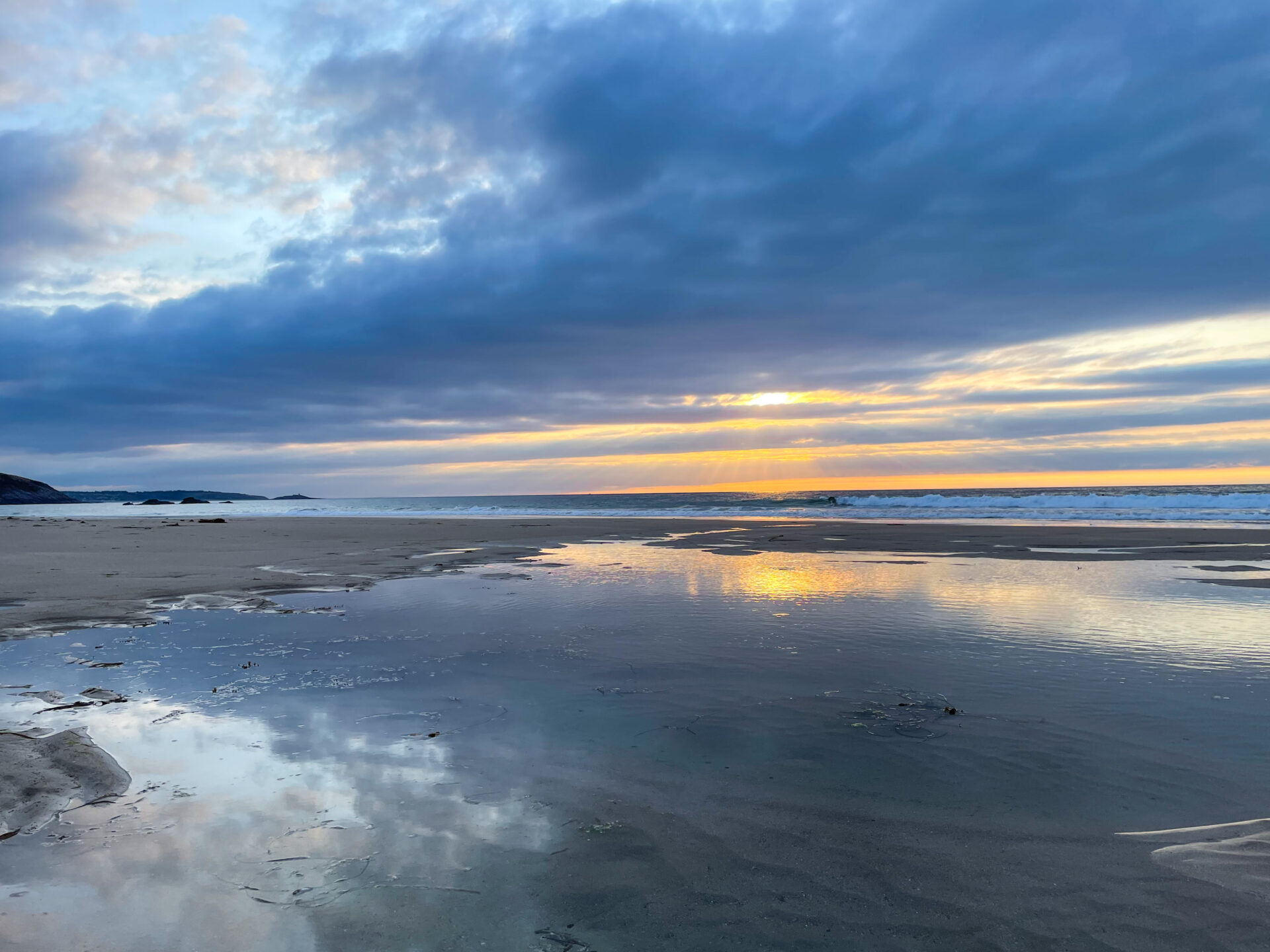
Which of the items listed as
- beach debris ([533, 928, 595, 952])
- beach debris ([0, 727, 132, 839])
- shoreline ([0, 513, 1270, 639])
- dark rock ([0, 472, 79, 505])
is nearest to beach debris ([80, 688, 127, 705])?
beach debris ([0, 727, 132, 839])

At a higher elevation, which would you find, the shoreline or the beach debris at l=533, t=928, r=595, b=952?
the shoreline

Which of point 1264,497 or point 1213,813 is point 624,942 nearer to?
point 1213,813

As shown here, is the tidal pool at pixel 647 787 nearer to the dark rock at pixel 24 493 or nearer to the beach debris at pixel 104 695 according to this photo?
the beach debris at pixel 104 695

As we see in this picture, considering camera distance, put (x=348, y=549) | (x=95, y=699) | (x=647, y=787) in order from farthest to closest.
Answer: (x=348, y=549) → (x=95, y=699) → (x=647, y=787)

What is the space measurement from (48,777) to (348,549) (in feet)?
65.4

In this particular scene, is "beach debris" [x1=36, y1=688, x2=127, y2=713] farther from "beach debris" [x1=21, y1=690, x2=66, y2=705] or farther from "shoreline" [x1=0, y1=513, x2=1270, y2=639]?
"shoreline" [x1=0, y1=513, x2=1270, y2=639]

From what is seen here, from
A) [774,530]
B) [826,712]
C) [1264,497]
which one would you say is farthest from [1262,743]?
[1264,497]

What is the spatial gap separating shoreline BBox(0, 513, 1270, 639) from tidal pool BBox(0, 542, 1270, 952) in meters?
3.16

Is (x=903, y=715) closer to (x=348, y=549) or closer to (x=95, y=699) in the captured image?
(x=95, y=699)

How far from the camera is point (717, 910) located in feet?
10.6

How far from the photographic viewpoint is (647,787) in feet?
15.0

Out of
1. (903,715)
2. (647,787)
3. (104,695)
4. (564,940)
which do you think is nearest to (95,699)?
(104,695)

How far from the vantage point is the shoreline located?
41.0 feet

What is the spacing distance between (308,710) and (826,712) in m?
4.67
